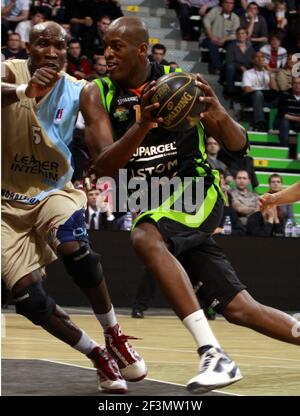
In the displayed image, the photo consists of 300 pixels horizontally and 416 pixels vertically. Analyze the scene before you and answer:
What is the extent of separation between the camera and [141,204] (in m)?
5.13

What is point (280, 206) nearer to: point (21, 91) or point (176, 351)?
point (176, 351)

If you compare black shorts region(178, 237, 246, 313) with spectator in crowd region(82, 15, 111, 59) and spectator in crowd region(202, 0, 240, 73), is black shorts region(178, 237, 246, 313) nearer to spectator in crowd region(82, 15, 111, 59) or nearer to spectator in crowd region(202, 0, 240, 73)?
spectator in crowd region(82, 15, 111, 59)

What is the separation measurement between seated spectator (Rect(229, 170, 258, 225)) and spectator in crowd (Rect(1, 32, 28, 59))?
3.50 m

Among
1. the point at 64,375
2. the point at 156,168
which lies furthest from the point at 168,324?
the point at 156,168

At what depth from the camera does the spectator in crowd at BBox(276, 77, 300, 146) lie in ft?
52.1

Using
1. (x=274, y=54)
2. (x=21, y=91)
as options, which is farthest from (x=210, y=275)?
(x=274, y=54)

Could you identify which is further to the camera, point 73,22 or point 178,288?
point 73,22

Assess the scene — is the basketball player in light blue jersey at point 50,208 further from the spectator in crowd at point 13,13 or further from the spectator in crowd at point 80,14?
the spectator in crowd at point 80,14

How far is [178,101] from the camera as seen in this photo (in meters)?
4.59

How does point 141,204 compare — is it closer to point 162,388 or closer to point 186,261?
point 186,261

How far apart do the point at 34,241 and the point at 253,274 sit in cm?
735

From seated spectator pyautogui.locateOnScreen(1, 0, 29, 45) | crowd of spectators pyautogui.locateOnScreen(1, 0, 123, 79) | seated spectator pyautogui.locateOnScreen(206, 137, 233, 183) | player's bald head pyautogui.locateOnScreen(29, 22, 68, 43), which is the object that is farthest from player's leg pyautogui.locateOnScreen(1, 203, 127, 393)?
seated spectator pyautogui.locateOnScreen(1, 0, 29, 45)

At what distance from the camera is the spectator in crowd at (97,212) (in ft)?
39.9

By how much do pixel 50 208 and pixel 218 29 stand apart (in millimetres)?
12288
